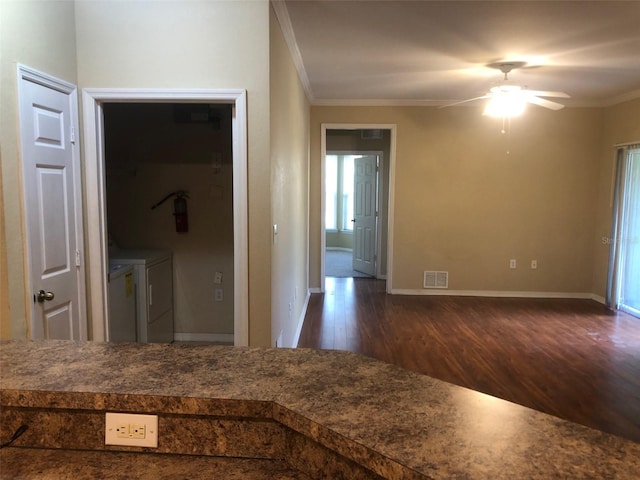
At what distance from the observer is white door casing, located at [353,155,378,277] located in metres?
7.23

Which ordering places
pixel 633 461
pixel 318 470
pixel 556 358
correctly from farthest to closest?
pixel 556 358 → pixel 318 470 → pixel 633 461

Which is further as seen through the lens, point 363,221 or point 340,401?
point 363,221

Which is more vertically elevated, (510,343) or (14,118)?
(14,118)

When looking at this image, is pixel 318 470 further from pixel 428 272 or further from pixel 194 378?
pixel 428 272

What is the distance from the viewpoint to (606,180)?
5711 millimetres

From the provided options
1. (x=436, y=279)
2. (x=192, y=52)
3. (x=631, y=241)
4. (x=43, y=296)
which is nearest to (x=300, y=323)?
(x=436, y=279)

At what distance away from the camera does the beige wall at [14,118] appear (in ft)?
6.74

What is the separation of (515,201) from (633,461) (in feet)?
18.4

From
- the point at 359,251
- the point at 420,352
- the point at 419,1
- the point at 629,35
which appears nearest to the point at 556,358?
the point at 420,352

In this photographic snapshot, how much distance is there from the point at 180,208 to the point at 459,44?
2.69 metres

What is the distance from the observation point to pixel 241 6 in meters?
2.49

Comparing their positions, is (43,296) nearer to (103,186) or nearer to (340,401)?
(103,186)

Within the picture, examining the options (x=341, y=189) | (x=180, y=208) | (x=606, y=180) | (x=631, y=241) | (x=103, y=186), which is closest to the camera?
(x=103, y=186)

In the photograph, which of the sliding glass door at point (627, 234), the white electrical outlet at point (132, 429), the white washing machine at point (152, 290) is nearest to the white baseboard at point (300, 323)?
the white washing machine at point (152, 290)
